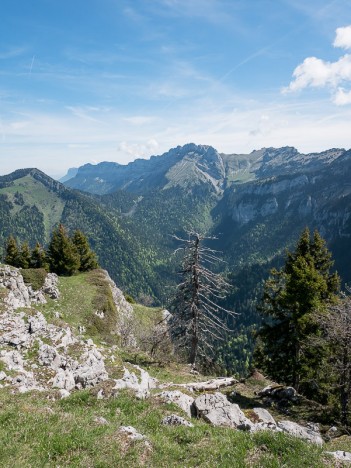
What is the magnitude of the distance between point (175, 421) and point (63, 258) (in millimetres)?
53918

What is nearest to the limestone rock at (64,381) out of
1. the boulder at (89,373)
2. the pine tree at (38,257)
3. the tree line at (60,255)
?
the boulder at (89,373)

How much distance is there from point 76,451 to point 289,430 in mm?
9613

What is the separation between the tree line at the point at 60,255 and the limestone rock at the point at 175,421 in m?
52.8

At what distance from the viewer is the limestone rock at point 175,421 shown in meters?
12.0

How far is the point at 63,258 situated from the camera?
202 feet

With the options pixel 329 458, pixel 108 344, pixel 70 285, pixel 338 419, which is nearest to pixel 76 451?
pixel 329 458

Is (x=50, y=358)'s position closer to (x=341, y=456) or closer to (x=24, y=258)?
(x=341, y=456)

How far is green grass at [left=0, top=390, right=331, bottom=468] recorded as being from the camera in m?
9.09

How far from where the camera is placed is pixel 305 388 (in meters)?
29.4

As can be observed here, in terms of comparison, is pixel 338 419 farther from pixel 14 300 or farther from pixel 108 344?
pixel 14 300

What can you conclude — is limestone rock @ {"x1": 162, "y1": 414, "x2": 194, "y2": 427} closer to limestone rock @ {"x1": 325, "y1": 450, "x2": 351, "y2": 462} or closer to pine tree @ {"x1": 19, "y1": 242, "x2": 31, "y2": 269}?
limestone rock @ {"x1": 325, "y1": 450, "x2": 351, "y2": 462}

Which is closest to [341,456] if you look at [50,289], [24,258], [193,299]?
[193,299]

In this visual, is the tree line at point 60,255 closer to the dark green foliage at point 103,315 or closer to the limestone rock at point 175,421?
the dark green foliage at point 103,315

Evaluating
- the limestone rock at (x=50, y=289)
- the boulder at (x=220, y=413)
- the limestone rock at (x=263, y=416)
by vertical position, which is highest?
the boulder at (x=220, y=413)
